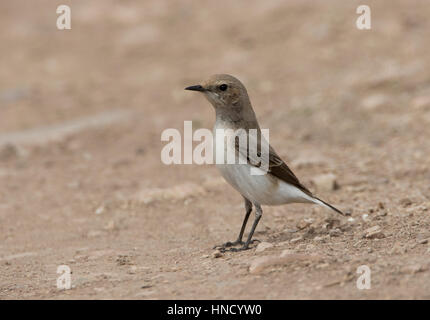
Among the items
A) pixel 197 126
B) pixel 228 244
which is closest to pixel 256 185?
pixel 228 244

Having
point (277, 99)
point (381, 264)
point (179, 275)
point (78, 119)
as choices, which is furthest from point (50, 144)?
point (381, 264)

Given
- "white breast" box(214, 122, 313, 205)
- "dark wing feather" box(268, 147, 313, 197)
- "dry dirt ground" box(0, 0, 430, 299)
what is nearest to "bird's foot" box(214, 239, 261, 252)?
"dry dirt ground" box(0, 0, 430, 299)

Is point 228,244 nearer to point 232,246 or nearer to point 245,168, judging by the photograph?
point 232,246

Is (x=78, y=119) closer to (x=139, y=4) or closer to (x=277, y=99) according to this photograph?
(x=277, y=99)

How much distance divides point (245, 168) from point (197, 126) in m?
5.43

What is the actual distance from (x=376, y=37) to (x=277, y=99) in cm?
311

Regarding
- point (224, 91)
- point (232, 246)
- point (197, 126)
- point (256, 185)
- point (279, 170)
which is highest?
point (224, 91)

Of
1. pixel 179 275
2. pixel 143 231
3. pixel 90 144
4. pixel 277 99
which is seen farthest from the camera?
pixel 277 99

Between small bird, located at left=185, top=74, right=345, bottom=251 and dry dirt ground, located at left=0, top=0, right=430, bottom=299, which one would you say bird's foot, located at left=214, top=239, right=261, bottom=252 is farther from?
dry dirt ground, located at left=0, top=0, right=430, bottom=299

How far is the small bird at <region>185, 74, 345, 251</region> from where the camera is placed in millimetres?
6160

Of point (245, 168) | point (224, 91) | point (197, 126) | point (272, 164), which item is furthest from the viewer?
point (197, 126)

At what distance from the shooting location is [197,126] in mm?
11516
